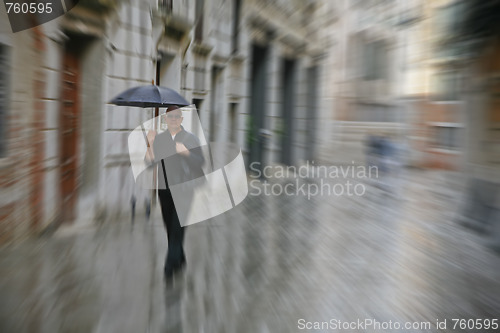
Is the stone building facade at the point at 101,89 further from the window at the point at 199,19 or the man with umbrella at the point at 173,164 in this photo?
the man with umbrella at the point at 173,164

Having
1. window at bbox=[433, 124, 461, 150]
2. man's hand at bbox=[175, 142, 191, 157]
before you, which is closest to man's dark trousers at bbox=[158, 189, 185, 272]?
man's hand at bbox=[175, 142, 191, 157]

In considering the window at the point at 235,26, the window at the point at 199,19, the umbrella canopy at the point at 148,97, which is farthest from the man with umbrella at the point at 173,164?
the window at the point at 235,26

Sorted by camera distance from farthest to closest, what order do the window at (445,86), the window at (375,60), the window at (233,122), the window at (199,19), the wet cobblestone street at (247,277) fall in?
the window at (375,60)
the window at (445,86)
the window at (233,122)
the window at (199,19)
the wet cobblestone street at (247,277)

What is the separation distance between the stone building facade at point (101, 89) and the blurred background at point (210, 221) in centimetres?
3

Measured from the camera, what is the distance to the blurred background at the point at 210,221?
13.4 feet

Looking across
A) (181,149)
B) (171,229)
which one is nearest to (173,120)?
(181,149)

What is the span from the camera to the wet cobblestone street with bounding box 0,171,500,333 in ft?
12.2

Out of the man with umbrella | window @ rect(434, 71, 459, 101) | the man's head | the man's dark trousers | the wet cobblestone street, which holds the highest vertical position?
window @ rect(434, 71, 459, 101)

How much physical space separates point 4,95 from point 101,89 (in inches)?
85.1

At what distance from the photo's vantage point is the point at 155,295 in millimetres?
4129

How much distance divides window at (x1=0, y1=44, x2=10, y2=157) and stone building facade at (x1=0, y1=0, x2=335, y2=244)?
0.04ft

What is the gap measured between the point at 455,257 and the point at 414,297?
1943 mm

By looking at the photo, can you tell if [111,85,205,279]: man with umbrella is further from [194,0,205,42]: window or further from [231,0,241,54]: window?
[231,0,241,54]: window

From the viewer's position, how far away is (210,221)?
7.49 metres
